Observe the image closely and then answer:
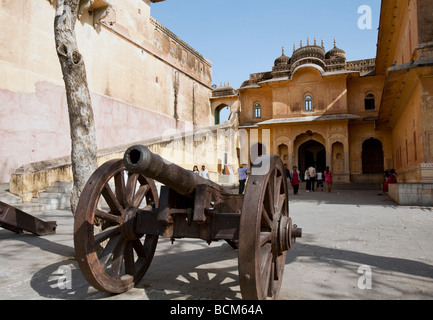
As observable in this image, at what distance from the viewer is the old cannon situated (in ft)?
7.07

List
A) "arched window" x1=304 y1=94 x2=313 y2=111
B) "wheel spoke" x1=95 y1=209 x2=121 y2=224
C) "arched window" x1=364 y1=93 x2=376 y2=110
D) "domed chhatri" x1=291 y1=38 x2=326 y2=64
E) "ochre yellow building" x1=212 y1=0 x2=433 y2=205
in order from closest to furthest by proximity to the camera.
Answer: "wheel spoke" x1=95 y1=209 x2=121 y2=224 → "ochre yellow building" x1=212 y1=0 x2=433 y2=205 → "arched window" x1=364 y1=93 x2=376 y2=110 → "arched window" x1=304 y1=94 x2=313 y2=111 → "domed chhatri" x1=291 y1=38 x2=326 y2=64

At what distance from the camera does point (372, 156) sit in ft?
84.9

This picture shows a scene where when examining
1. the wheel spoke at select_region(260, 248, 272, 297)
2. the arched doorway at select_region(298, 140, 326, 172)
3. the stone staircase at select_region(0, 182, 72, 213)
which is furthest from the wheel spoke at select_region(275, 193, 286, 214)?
the arched doorway at select_region(298, 140, 326, 172)

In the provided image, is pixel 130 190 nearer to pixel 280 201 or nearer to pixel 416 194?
pixel 280 201

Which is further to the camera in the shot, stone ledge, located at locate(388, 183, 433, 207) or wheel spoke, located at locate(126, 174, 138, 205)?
stone ledge, located at locate(388, 183, 433, 207)

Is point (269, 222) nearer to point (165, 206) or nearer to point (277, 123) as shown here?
point (165, 206)

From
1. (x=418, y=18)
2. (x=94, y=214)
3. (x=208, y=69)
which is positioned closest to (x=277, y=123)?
(x=208, y=69)

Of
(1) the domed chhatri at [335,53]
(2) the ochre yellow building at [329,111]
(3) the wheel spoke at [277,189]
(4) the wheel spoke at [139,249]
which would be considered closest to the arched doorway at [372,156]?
(2) the ochre yellow building at [329,111]

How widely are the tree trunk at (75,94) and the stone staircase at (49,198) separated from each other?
5.08 m

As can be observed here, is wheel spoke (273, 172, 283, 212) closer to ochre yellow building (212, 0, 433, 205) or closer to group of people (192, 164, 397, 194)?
group of people (192, 164, 397, 194)

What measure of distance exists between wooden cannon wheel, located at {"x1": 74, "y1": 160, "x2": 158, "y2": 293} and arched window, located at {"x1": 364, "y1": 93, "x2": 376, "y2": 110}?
77.2 feet

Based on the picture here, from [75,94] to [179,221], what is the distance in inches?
109

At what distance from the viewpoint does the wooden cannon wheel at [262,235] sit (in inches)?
80.7

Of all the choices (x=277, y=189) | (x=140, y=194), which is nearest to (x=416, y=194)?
(x=277, y=189)
